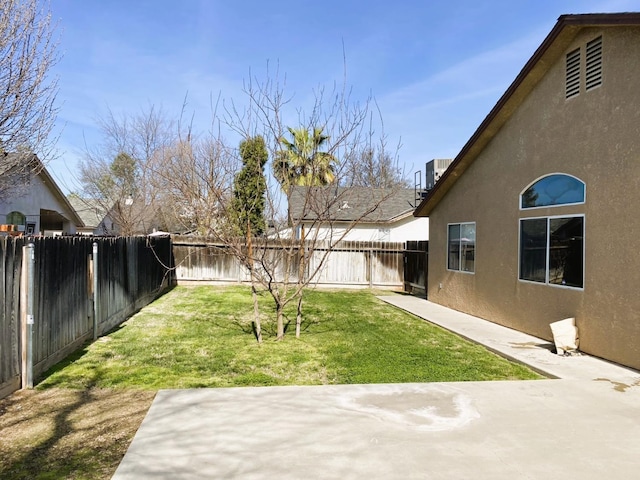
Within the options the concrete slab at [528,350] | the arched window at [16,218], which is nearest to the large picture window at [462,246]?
the concrete slab at [528,350]

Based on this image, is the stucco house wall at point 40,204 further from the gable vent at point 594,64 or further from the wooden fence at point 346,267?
the gable vent at point 594,64

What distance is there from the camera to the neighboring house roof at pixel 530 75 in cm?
575

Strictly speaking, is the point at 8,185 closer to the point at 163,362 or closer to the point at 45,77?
the point at 45,77


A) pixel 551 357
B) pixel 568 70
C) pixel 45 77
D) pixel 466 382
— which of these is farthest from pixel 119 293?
pixel 568 70

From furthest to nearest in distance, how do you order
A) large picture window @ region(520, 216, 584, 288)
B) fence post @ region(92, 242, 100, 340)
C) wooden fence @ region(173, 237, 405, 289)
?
wooden fence @ region(173, 237, 405, 289)
fence post @ region(92, 242, 100, 340)
large picture window @ region(520, 216, 584, 288)

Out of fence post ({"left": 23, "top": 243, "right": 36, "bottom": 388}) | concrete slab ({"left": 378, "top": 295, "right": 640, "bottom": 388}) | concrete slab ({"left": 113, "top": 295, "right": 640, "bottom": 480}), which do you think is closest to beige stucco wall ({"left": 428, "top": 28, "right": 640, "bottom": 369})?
concrete slab ({"left": 378, "top": 295, "right": 640, "bottom": 388})

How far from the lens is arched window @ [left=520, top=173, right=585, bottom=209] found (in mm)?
6492

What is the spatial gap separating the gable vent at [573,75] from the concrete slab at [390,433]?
14.4 ft

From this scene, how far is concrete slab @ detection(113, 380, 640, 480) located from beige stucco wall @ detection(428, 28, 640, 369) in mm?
1534

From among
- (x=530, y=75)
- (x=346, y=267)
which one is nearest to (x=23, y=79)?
(x=530, y=75)

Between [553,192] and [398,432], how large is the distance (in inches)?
209

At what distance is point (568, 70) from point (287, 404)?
6513mm

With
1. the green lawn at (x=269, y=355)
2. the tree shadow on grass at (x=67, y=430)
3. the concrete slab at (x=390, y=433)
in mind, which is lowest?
the green lawn at (x=269, y=355)

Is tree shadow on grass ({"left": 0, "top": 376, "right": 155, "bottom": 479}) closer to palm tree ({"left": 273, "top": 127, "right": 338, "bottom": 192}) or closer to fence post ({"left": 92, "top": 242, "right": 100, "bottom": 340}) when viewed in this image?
fence post ({"left": 92, "top": 242, "right": 100, "bottom": 340})
